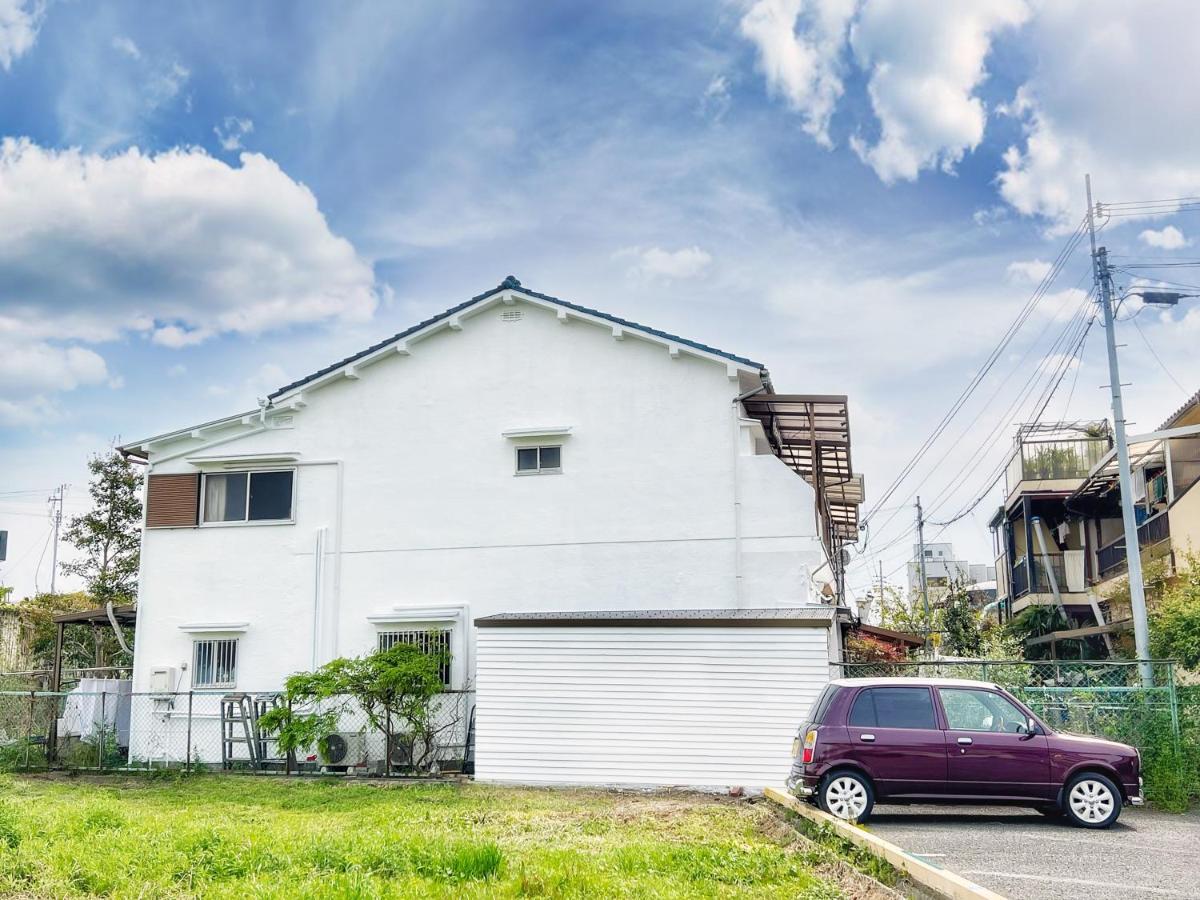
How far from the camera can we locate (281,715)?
1747 centimetres

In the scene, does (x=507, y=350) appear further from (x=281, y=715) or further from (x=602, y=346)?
(x=281, y=715)

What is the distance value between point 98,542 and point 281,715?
1693 centimetres

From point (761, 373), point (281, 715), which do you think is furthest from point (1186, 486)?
point (281, 715)

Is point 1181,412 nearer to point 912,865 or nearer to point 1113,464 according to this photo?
point 1113,464

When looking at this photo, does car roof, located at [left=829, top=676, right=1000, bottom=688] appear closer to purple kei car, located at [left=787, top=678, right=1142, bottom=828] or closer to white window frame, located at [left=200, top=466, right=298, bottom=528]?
purple kei car, located at [left=787, top=678, right=1142, bottom=828]

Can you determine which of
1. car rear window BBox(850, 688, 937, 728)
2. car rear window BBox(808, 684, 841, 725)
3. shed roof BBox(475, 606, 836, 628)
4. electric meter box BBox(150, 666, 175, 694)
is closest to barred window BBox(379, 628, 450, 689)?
shed roof BBox(475, 606, 836, 628)

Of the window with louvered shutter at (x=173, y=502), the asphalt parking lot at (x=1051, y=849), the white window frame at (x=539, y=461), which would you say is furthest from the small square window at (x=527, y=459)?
the asphalt parking lot at (x=1051, y=849)

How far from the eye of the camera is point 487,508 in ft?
62.6

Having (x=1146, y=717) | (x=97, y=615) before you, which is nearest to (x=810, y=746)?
(x=1146, y=717)

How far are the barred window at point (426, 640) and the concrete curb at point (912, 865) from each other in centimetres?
789

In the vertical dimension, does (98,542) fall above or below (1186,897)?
above

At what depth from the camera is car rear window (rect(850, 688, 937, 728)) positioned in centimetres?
1238

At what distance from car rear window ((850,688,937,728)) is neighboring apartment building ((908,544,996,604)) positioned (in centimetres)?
3075

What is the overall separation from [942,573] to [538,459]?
53.7 meters
